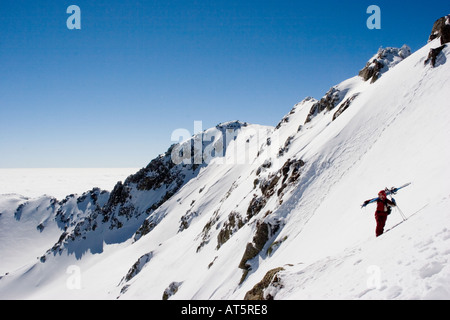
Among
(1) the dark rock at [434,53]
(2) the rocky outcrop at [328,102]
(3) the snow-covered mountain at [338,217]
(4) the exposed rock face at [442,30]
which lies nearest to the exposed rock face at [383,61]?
(3) the snow-covered mountain at [338,217]

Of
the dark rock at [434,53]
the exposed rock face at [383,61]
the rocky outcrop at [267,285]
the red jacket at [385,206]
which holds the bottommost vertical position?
the rocky outcrop at [267,285]

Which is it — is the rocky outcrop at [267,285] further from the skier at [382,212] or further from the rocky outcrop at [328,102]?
the rocky outcrop at [328,102]

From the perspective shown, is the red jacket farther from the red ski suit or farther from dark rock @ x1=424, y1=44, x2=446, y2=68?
dark rock @ x1=424, y1=44, x2=446, y2=68

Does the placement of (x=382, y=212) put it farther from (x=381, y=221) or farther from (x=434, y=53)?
(x=434, y=53)

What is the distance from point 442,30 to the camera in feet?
90.6

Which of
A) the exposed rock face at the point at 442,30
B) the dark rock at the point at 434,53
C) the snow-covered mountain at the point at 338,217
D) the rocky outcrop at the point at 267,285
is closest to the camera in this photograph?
the snow-covered mountain at the point at 338,217

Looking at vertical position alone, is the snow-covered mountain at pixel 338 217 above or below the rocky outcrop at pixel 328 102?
below

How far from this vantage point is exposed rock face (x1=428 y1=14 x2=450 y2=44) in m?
27.1

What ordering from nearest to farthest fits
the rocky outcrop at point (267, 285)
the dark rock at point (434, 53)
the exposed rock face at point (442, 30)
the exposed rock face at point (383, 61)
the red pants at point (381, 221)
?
the red pants at point (381, 221), the rocky outcrop at point (267, 285), the dark rock at point (434, 53), the exposed rock face at point (442, 30), the exposed rock face at point (383, 61)

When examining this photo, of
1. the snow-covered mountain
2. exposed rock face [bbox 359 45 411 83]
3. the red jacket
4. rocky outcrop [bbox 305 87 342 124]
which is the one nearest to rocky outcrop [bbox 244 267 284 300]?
the snow-covered mountain

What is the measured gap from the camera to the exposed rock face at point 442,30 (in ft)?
89.0

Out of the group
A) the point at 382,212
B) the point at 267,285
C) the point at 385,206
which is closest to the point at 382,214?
the point at 382,212

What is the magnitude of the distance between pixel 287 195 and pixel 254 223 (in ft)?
18.0
